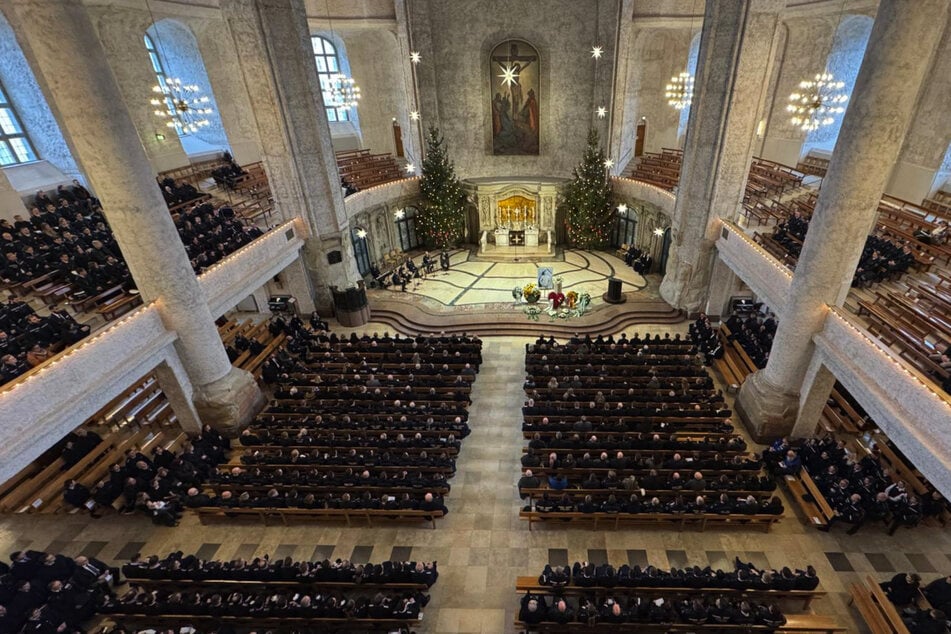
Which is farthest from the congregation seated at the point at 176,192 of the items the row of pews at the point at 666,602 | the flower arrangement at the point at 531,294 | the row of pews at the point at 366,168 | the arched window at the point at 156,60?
the row of pews at the point at 666,602

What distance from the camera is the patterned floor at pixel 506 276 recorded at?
2011cm

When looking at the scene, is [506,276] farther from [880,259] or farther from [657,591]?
[657,591]

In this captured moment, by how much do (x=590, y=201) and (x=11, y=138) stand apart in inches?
912

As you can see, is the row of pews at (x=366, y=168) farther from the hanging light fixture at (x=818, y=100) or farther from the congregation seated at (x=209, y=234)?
the hanging light fixture at (x=818, y=100)

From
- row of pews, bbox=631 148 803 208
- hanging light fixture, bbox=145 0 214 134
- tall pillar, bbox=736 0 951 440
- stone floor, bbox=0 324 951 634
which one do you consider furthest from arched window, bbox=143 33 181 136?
tall pillar, bbox=736 0 951 440

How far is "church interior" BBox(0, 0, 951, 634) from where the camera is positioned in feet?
25.9

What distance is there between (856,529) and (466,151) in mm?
22368

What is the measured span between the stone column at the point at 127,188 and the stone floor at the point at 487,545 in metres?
3.30

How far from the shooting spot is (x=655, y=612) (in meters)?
7.23

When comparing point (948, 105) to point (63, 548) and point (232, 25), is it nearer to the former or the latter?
point (232, 25)

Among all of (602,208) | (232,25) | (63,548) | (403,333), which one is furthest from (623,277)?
(63,548)

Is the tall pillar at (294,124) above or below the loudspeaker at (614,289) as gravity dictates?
above

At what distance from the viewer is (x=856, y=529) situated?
8.89 meters

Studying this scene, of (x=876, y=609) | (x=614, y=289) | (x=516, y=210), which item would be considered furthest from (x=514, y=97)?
(x=876, y=609)
